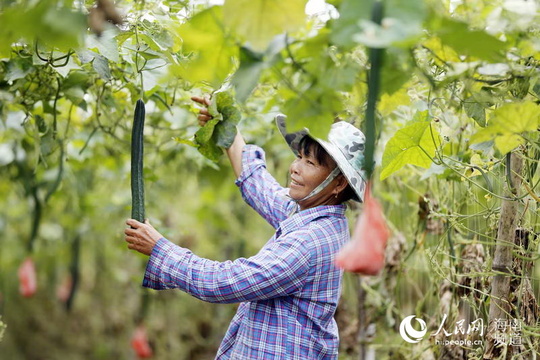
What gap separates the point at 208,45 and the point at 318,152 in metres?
0.67

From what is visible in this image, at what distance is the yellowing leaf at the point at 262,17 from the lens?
89cm

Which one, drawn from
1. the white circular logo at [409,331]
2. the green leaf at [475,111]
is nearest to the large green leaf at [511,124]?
the green leaf at [475,111]

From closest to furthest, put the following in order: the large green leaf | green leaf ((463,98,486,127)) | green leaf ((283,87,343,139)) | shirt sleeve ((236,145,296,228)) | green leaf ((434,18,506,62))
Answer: green leaf ((434,18,506,62)) → green leaf ((283,87,343,139)) → the large green leaf → green leaf ((463,98,486,127)) → shirt sleeve ((236,145,296,228))

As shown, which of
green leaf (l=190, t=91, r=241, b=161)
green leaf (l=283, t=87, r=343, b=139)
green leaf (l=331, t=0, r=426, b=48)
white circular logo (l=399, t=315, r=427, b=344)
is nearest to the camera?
green leaf (l=331, t=0, r=426, b=48)

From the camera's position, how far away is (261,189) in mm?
1872

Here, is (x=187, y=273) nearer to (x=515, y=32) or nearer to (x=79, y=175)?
(x=515, y=32)

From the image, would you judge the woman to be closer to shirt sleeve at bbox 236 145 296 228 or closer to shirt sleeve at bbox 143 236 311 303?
shirt sleeve at bbox 143 236 311 303

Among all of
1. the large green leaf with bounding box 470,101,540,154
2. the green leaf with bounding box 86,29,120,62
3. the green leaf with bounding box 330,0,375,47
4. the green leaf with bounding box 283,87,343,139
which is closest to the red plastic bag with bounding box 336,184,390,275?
the green leaf with bounding box 283,87,343,139

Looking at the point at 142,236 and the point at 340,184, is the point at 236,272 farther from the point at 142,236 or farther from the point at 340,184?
the point at 340,184

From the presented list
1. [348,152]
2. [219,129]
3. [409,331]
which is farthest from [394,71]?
[409,331]

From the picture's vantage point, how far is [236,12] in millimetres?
888

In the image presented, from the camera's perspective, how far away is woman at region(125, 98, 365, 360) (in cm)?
147

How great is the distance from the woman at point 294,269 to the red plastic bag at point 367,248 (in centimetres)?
58

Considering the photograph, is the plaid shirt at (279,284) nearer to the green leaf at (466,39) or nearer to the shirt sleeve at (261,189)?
the shirt sleeve at (261,189)
